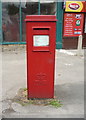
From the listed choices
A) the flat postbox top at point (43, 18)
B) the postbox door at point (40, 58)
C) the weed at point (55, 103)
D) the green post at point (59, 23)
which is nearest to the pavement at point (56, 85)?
the weed at point (55, 103)

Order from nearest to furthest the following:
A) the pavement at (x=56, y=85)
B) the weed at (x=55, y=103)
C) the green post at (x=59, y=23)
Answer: the pavement at (x=56, y=85) → the weed at (x=55, y=103) → the green post at (x=59, y=23)

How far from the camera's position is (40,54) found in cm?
427

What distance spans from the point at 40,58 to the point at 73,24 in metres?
5.94

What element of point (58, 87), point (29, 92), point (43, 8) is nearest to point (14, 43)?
point (43, 8)

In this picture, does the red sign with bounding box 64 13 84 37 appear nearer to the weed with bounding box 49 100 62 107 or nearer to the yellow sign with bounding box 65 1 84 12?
the yellow sign with bounding box 65 1 84 12

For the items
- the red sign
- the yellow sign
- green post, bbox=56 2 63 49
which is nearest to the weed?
green post, bbox=56 2 63 49

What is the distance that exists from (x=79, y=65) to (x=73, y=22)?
3065 mm

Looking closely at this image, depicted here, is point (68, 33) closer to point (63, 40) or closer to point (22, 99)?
point (63, 40)

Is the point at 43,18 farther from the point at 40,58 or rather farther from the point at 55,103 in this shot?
the point at 55,103

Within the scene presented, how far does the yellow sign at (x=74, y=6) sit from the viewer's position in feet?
30.8

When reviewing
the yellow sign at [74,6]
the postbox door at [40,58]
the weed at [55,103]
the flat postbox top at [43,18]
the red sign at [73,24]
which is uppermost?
the yellow sign at [74,6]

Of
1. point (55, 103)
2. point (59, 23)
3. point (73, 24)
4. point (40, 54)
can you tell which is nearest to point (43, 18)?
point (40, 54)

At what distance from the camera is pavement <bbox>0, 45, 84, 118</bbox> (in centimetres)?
404

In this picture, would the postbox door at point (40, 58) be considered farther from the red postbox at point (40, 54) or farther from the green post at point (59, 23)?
the green post at point (59, 23)
